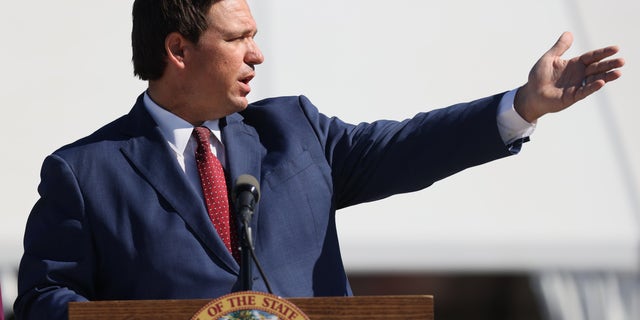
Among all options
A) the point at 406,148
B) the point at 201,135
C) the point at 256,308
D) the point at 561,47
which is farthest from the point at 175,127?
the point at 561,47

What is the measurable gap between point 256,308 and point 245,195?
192 millimetres

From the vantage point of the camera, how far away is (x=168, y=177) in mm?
2352

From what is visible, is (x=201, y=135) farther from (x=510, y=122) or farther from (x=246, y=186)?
(x=510, y=122)

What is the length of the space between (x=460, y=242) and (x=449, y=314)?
11.6ft

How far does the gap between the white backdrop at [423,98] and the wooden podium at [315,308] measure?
2.36 meters

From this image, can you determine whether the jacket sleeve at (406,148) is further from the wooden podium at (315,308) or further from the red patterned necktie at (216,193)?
the wooden podium at (315,308)

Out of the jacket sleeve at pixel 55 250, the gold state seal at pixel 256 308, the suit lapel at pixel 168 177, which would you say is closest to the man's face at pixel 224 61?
the suit lapel at pixel 168 177

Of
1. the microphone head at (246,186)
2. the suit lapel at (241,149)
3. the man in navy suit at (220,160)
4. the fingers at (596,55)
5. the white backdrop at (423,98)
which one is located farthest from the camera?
the white backdrop at (423,98)

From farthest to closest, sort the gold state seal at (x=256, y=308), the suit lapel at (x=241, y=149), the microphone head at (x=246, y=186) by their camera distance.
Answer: the suit lapel at (x=241, y=149)
the microphone head at (x=246, y=186)
the gold state seal at (x=256, y=308)

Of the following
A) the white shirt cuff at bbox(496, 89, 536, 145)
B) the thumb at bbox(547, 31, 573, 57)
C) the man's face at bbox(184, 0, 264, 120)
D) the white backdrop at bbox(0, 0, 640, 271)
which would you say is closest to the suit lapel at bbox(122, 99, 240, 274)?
the man's face at bbox(184, 0, 264, 120)

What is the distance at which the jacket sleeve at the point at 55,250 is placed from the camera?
226cm

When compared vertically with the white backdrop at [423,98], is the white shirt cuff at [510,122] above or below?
above

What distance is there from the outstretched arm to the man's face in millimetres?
523

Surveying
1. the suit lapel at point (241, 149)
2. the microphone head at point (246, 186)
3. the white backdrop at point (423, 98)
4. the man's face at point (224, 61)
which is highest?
the man's face at point (224, 61)
